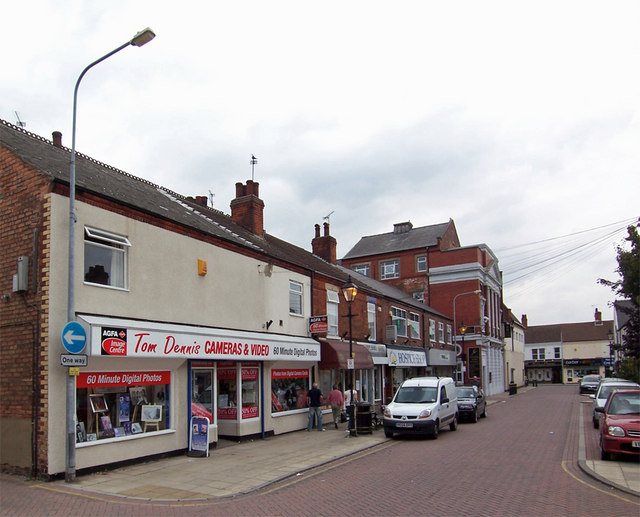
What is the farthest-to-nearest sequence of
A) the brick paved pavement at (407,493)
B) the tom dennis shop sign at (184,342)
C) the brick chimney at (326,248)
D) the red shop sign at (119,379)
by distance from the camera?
1. the brick chimney at (326,248)
2. the red shop sign at (119,379)
3. the tom dennis shop sign at (184,342)
4. the brick paved pavement at (407,493)

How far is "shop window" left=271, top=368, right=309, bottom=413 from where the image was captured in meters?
18.8

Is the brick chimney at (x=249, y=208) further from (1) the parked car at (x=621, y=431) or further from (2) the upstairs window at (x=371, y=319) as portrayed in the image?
(1) the parked car at (x=621, y=431)

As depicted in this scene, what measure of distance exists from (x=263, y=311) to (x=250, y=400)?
2845 millimetres

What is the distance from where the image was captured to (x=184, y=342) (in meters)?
13.8

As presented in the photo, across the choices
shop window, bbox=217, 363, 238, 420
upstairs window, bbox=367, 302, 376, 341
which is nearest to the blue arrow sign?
shop window, bbox=217, 363, 238, 420

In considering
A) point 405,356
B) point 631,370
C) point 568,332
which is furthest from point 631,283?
point 568,332

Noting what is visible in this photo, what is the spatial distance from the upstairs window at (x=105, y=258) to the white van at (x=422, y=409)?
9.64 meters

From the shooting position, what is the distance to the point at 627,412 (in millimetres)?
13469

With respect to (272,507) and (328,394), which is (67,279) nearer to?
(272,507)

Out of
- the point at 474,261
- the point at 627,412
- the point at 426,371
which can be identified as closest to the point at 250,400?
the point at 627,412

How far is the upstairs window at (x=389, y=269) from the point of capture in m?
53.3

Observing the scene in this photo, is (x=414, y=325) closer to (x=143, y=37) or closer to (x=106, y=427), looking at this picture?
(x=106, y=427)

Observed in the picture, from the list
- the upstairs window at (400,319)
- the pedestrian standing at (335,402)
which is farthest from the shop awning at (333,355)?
the upstairs window at (400,319)

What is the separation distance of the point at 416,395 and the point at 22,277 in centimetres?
1290
